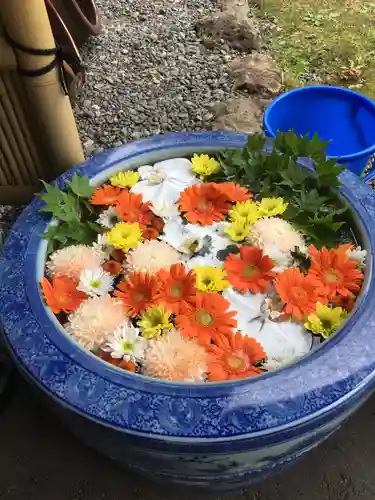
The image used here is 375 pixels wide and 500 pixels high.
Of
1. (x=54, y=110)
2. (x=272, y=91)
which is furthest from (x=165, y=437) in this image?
(x=272, y=91)

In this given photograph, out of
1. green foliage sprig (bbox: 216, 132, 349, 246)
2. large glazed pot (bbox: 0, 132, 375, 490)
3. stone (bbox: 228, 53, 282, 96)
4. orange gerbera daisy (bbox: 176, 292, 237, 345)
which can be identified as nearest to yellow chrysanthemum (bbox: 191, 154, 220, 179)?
green foliage sprig (bbox: 216, 132, 349, 246)

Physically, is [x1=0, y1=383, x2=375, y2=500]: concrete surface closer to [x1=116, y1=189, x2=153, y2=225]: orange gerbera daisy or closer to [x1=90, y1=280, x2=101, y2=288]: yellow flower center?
[x1=90, y1=280, x2=101, y2=288]: yellow flower center

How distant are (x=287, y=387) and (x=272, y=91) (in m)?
2.19

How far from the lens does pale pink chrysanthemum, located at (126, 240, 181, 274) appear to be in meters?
1.62

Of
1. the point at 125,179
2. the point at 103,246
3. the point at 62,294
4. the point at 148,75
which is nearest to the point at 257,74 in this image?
the point at 148,75

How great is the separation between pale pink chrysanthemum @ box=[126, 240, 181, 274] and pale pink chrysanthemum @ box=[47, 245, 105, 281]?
102 millimetres

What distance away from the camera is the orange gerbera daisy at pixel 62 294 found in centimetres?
154

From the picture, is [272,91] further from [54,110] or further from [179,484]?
[179,484]

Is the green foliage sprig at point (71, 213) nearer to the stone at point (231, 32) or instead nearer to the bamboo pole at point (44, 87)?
the bamboo pole at point (44, 87)

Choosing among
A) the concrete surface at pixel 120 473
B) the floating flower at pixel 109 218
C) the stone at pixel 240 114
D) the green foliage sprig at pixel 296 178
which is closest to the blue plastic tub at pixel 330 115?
the stone at pixel 240 114

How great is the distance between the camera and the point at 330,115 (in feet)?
8.36

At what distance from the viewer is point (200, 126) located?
300cm

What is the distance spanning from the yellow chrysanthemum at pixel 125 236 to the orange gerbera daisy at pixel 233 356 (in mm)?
395

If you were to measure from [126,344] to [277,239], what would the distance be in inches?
21.2
